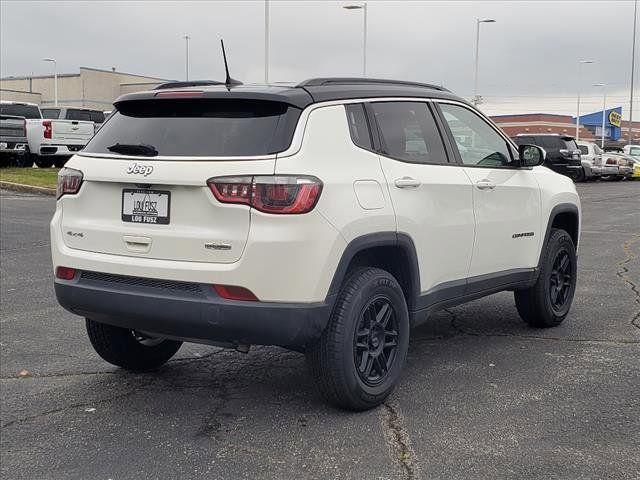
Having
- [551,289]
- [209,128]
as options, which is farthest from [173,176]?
[551,289]

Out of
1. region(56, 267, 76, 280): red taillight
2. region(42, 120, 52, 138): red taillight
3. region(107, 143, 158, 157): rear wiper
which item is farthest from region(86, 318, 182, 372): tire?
region(42, 120, 52, 138): red taillight

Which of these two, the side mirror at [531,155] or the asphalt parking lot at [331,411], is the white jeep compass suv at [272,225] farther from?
the side mirror at [531,155]

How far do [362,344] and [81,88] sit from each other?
69.7m

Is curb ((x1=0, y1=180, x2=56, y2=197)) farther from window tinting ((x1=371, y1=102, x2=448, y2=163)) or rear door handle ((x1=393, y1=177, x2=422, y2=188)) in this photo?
rear door handle ((x1=393, y1=177, x2=422, y2=188))

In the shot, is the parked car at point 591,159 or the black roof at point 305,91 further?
the parked car at point 591,159

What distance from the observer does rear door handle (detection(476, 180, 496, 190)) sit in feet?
17.7

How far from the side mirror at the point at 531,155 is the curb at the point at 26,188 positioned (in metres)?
14.6

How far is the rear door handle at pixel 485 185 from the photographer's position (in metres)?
5.40

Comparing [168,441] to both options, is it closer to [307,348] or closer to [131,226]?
[307,348]

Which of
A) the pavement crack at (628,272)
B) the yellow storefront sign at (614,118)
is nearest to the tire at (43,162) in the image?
the pavement crack at (628,272)

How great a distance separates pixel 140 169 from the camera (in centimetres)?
419

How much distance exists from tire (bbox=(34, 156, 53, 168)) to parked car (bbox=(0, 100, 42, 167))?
0.32 metres

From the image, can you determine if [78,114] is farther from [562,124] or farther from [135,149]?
[562,124]

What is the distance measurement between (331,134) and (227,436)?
170 centimetres
